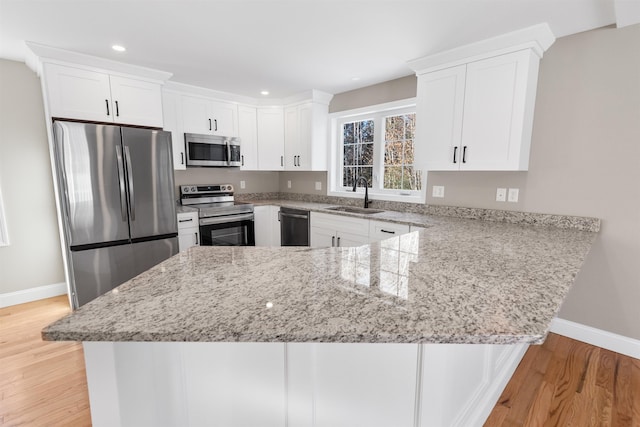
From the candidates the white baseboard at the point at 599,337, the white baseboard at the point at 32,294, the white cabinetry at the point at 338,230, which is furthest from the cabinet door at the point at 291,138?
the white baseboard at the point at 599,337

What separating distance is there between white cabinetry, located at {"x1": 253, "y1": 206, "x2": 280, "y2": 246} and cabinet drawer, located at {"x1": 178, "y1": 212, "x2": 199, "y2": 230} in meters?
0.80

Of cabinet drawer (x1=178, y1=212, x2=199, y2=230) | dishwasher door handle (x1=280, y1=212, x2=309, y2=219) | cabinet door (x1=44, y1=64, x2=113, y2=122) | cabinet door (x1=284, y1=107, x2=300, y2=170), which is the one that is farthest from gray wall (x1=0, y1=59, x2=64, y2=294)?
cabinet door (x1=284, y1=107, x2=300, y2=170)

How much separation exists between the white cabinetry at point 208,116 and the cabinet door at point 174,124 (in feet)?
0.25

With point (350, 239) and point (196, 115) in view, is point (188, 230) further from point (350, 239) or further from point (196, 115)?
point (350, 239)

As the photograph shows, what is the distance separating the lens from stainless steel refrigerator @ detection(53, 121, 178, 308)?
8.39 feet

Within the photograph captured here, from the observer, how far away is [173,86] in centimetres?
340

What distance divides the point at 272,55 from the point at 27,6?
1.58 meters

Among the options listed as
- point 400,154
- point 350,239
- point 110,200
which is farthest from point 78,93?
point 400,154

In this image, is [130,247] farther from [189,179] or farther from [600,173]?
[600,173]

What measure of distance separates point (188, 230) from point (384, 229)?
2069 mm

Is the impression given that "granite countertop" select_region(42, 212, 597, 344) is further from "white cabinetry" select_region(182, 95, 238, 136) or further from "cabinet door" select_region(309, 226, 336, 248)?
"white cabinetry" select_region(182, 95, 238, 136)

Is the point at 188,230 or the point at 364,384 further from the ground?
the point at 188,230

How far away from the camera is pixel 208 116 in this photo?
146 inches

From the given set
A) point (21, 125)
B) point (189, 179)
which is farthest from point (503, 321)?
point (21, 125)
